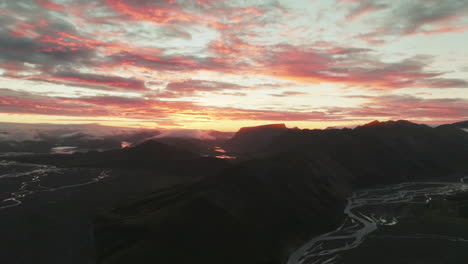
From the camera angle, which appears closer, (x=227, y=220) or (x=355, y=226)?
(x=227, y=220)

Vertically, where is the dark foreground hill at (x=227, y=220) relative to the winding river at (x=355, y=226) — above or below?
above

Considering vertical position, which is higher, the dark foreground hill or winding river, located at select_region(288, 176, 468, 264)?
the dark foreground hill

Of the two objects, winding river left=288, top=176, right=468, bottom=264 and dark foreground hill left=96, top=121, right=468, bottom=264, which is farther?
winding river left=288, top=176, right=468, bottom=264

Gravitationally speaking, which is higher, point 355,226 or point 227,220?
point 227,220

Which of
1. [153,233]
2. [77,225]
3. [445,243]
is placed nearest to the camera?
[153,233]

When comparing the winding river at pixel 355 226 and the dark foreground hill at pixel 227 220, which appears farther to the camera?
the winding river at pixel 355 226

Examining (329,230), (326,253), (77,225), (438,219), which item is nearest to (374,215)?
(438,219)

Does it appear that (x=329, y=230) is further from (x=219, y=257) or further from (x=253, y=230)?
(x=219, y=257)

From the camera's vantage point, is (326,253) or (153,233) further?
(326,253)
